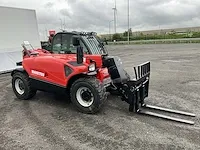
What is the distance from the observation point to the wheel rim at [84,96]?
5043 mm

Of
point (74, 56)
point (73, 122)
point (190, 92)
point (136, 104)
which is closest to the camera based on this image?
point (73, 122)

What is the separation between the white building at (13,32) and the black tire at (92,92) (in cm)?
867

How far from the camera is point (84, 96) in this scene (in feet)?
16.8

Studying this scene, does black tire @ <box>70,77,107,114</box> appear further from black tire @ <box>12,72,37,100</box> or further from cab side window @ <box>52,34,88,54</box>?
black tire @ <box>12,72,37,100</box>

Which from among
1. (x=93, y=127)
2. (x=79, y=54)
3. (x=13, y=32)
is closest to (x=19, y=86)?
(x=79, y=54)

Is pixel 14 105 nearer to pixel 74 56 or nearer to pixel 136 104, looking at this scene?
pixel 74 56

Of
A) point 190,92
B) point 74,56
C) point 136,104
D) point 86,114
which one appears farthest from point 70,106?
point 190,92

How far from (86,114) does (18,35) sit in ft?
33.5

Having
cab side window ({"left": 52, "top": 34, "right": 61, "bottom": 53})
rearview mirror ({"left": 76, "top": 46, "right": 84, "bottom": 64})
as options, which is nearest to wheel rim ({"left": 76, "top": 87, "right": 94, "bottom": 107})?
rearview mirror ({"left": 76, "top": 46, "right": 84, "bottom": 64})

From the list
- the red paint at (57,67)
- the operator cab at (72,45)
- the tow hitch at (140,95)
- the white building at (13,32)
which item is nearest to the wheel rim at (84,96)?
the red paint at (57,67)

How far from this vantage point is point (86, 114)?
509cm

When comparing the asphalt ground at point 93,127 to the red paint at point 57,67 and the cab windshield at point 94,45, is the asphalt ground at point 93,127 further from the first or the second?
the cab windshield at point 94,45

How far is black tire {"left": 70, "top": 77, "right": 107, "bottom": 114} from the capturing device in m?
4.82

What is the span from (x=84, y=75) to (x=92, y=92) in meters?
0.49
